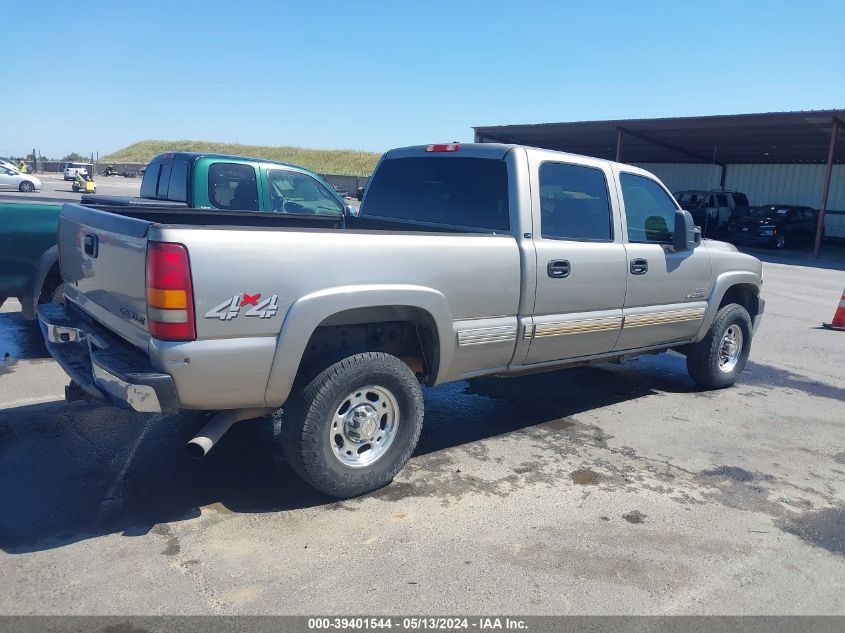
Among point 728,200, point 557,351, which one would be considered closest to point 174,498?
point 557,351

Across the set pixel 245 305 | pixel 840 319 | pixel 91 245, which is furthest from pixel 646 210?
pixel 840 319

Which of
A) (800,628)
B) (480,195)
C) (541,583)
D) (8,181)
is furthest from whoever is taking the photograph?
(8,181)

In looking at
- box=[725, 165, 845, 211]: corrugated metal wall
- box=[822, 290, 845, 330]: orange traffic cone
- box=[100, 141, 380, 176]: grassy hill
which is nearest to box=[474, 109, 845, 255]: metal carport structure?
box=[725, 165, 845, 211]: corrugated metal wall

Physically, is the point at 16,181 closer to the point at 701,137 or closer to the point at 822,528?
the point at 701,137

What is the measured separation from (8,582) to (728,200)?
2725 centimetres

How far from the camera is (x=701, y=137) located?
26562 mm

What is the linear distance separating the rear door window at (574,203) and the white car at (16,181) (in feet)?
118

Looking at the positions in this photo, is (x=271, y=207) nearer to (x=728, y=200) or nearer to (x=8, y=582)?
(x=8, y=582)

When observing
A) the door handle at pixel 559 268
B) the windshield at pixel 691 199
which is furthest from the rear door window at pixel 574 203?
the windshield at pixel 691 199

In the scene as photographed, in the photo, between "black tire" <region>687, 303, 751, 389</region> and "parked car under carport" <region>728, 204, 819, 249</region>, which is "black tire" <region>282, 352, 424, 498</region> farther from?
"parked car under carport" <region>728, 204, 819, 249</region>

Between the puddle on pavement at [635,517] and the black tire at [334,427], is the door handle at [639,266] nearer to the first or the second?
the puddle on pavement at [635,517]

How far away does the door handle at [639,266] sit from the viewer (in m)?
5.43

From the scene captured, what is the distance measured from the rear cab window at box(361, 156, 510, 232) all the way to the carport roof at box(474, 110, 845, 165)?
18.8 m

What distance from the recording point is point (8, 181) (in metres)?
34.3
